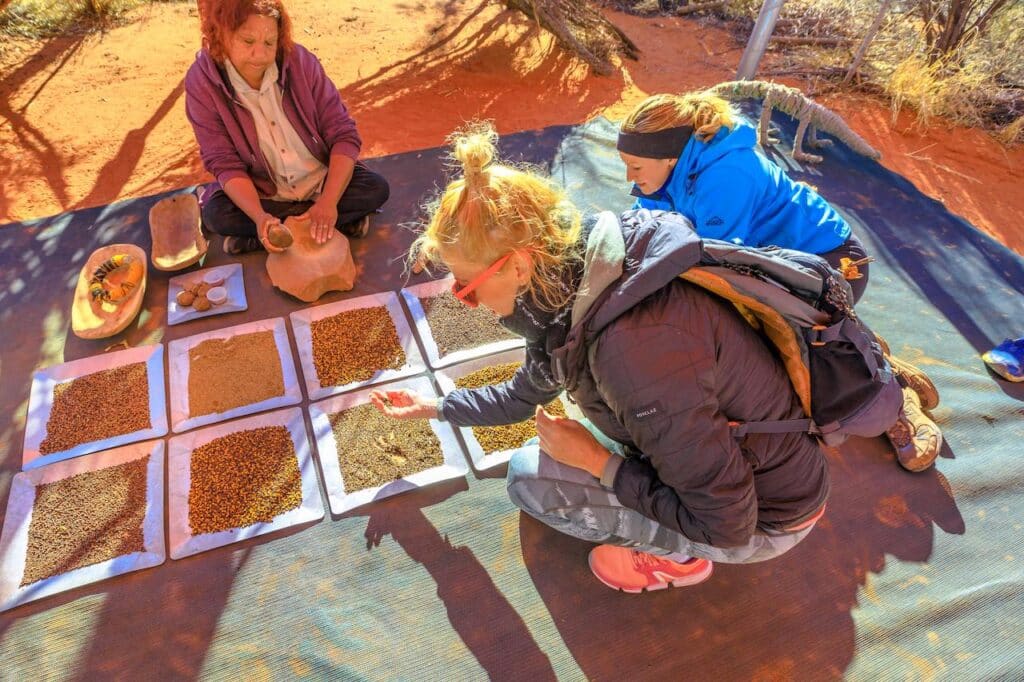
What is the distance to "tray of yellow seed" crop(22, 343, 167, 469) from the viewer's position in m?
2.07

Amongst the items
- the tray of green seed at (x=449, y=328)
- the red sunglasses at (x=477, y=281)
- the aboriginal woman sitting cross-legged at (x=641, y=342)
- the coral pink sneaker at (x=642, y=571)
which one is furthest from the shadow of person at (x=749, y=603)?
the red sunglasses at (x=477, y=281)

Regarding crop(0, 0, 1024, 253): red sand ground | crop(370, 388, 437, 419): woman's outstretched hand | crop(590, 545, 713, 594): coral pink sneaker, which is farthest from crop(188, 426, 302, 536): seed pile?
crop(0, 0, 1024, 253): red sand ground

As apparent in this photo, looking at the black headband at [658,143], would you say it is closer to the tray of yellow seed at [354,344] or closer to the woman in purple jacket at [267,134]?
the tray of yellow seed at [354,344]

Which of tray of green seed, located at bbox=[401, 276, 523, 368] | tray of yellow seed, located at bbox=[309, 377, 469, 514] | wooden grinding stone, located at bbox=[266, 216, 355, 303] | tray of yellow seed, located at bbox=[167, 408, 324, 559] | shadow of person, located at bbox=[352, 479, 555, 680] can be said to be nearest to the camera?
shadow of person, located at bbox=[352, 479, 555, 680]

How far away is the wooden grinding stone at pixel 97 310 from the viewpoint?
2.39 meters

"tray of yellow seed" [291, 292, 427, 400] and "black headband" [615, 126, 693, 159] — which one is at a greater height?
"black headband" [615, 126, 693, 159]

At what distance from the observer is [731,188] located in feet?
6.65

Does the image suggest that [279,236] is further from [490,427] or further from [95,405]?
[490,427]

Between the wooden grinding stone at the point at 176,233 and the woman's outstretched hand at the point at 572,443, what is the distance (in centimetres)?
213

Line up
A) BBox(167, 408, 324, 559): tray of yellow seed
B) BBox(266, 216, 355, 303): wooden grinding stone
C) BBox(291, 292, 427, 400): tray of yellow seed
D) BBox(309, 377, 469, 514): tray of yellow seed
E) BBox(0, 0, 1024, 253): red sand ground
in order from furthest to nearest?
BBox(0, 0, 1024, 253): red sand ground
BBox(266, 216, 355, 303): wooden grinding stone
BBox(291, 292, 427, 400): tray of yellow seed
BBox(309, 377, 469, 514): tray of yellow seed
BBox(167, 408, 324, 559): tray of yellow seed

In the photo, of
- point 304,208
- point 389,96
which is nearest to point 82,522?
point 304,208

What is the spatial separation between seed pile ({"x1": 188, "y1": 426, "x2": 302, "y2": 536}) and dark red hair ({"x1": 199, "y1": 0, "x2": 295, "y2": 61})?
Result: 59.2 inches

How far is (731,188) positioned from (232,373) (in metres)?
2.09

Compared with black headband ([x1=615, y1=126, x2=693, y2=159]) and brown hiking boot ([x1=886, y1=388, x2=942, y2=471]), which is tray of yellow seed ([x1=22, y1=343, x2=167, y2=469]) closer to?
black headband ([x1=615, y1=126, x2=693, y2=159])
